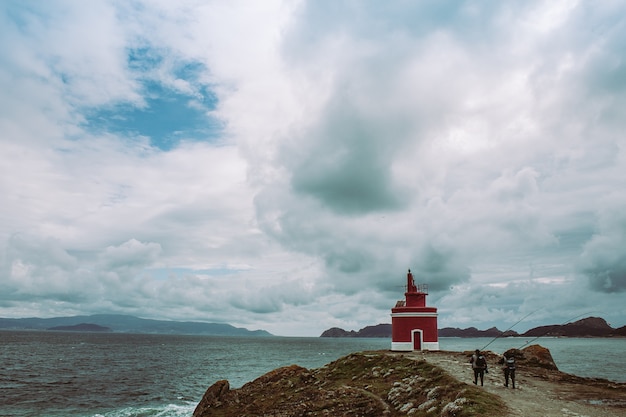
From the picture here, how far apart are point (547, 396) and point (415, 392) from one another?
6.18 metres

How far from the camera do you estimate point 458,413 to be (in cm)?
1684

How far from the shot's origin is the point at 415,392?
23422 millimetres

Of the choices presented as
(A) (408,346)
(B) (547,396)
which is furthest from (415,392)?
(A) (408,346)

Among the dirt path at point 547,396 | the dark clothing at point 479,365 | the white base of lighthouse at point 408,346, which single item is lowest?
the dirt path at point 547,396

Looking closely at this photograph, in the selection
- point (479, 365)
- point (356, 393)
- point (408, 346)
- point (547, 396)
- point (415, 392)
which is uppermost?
point (479, 365)

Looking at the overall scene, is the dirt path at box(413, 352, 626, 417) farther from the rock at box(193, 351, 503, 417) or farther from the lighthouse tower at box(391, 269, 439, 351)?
the lighthouse tower at box(391, 269, 439, 351)

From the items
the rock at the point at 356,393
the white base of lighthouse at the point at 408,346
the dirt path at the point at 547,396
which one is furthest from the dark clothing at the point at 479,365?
the white base of lighthouse at the point at 408,346

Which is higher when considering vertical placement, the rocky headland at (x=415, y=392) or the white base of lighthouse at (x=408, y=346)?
the white base of lighthouse at (x=408, y=346)

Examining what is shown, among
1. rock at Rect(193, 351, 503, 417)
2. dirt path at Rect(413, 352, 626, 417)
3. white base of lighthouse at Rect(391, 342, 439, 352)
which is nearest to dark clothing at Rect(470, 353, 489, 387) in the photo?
dirt path at Rect(413, 352, 626, 417)

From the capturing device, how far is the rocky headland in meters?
18.3

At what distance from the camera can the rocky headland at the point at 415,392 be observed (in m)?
18.3

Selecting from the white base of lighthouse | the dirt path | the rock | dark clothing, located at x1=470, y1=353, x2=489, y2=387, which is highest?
dark clothing, located at x1=470, y1=353, x2=489, y2=387

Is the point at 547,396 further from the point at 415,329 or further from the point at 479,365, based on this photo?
the point at 415,329

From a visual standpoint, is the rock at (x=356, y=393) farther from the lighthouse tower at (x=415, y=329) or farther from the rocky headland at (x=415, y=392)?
the lighthouse tower at (x=415, y=329)
